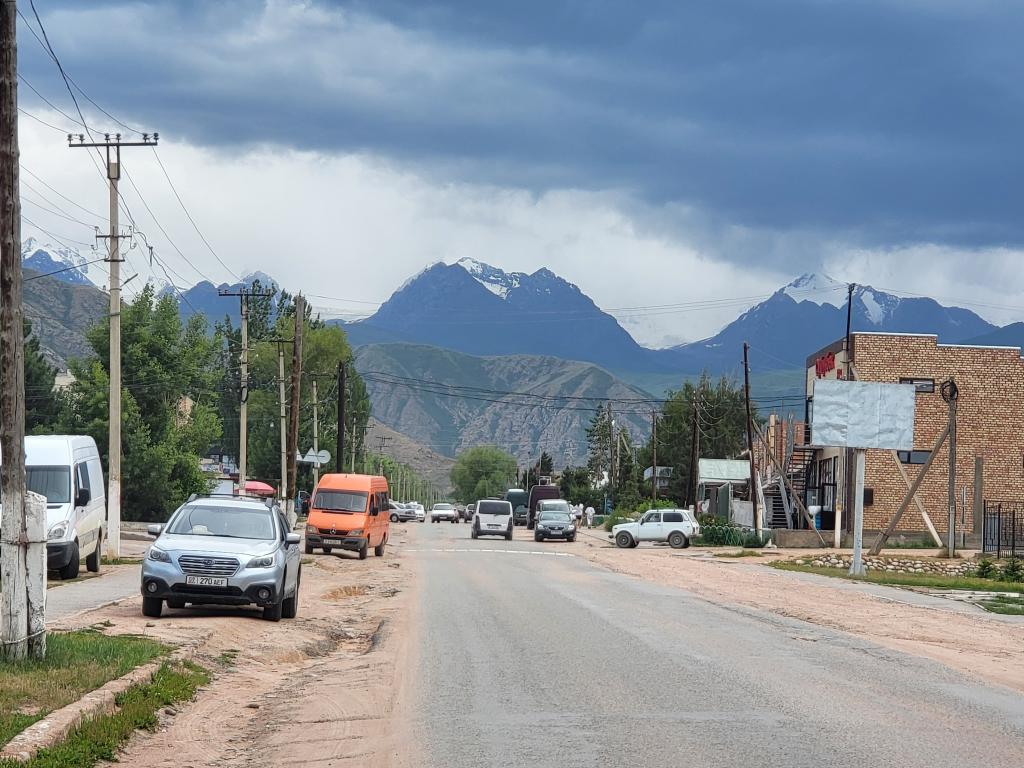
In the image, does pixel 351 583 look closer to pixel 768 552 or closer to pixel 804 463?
pixel 768 552

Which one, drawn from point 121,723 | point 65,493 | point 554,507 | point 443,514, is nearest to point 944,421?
point 554,507

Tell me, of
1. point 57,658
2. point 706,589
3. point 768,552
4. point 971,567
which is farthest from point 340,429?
point 57,658

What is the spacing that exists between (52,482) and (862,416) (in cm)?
2431

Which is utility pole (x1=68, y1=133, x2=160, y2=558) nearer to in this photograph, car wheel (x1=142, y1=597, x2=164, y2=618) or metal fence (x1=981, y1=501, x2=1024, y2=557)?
car wheel (x1=142, y1=597, x2=164, y2=618)

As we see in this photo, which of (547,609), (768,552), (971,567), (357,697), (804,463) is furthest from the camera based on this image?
(804,463)

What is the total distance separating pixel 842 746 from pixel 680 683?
3.31 meters

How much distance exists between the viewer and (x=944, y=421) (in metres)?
64.3

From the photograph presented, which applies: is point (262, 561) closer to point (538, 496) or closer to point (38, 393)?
point (38, 393)

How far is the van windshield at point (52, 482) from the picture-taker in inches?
1002

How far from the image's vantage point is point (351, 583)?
29.0 metres

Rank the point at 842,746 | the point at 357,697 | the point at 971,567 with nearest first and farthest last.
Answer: the point at 842,746
the point at 357,697
the point at 971,567

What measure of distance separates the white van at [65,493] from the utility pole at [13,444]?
1245cm

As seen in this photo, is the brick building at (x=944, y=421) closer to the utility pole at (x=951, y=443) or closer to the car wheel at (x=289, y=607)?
the utility pole at (x=951, y=443)

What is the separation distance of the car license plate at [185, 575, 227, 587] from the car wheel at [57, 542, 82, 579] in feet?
27.1
